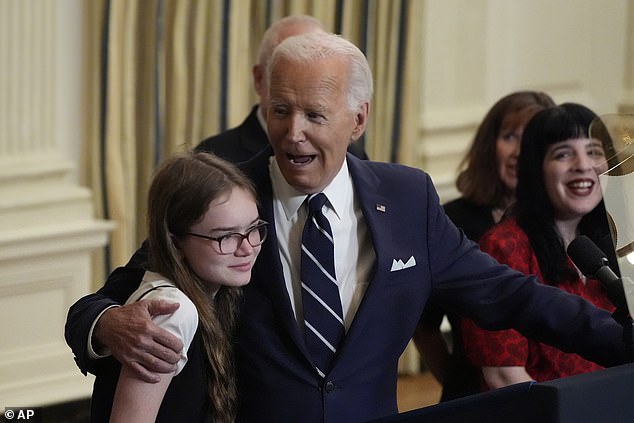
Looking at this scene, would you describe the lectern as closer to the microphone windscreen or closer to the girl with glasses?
the microphone windscreen

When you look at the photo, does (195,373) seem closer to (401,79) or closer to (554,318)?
(554,318)

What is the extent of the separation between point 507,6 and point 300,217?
4.45 m

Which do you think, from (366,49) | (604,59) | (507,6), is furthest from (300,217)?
(604,59)

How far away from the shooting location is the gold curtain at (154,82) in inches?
204

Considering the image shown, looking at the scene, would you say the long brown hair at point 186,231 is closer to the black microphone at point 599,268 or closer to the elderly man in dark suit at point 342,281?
the elderly man in dark suit at point 342,281

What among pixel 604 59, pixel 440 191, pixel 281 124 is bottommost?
pixel 440 191

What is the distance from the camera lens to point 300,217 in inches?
102

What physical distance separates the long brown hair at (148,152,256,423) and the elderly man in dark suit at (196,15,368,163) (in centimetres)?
139

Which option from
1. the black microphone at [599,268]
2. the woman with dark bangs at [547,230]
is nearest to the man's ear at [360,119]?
the black microphone at [599,268]

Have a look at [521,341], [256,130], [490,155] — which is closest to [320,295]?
[521,341]

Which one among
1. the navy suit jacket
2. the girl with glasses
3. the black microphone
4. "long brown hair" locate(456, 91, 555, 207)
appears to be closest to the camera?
the black microphone

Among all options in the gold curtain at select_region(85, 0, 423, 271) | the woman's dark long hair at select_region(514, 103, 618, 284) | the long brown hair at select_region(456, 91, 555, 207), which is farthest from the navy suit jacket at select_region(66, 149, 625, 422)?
the gold curtain at select_region(85, 0, 423, 271)

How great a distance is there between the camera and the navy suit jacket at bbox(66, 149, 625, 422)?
2465mm

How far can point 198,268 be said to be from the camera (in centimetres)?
236
